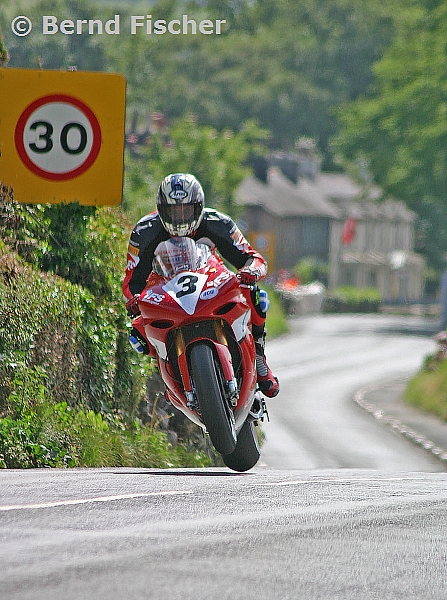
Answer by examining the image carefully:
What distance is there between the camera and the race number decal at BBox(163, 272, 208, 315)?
857 cm

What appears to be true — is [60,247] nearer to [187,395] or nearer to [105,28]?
[105,28]

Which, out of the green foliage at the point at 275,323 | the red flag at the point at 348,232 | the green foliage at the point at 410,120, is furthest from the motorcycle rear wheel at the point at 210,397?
the red flag at the point at 348,232

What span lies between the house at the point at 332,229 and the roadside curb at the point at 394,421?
5638 centimetres

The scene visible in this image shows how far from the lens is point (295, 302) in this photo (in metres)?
79.9

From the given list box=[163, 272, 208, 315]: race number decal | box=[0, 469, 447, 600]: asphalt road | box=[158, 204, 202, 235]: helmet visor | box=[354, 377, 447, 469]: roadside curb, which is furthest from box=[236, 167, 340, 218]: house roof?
box=[0, 469, 447, 600]: asphalt road

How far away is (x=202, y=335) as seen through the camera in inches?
339

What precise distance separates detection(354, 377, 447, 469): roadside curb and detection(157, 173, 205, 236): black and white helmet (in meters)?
12.8

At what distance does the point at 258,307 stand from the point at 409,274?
102 m

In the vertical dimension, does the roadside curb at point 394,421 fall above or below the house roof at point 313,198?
below

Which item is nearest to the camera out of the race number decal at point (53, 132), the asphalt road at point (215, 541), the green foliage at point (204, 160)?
the asphalt road at point (215, 541)

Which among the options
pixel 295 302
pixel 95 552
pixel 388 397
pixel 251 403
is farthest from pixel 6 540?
pixel 295 302

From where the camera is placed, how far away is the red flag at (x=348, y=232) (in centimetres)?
10494

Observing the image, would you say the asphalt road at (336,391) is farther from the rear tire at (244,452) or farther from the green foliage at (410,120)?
the rear tire at (244,452)

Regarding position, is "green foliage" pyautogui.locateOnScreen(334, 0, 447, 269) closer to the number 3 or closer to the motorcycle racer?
the motorcycle racer
